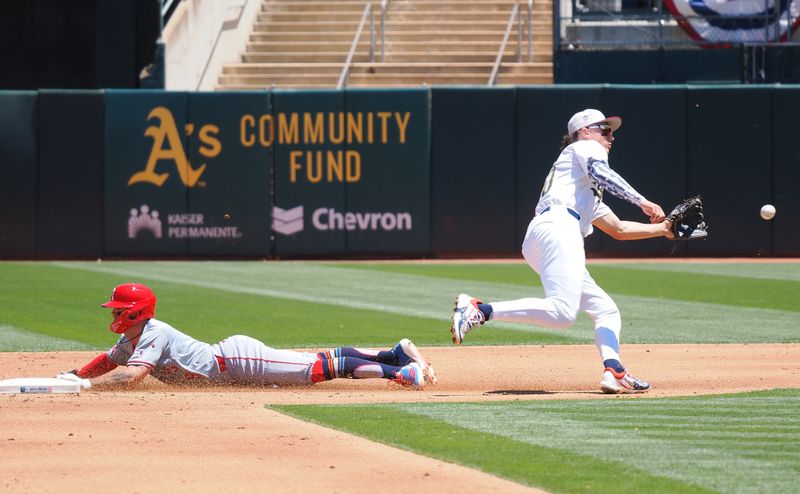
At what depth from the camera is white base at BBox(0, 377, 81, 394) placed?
8.46 meters

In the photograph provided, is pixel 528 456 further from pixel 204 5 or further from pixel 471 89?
pixel 204 5

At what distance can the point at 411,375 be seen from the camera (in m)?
8.89

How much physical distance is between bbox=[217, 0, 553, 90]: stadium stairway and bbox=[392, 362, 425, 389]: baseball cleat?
1601cm

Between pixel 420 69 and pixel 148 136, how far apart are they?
19.9ft

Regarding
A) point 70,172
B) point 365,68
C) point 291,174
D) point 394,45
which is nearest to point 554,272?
point 291,174

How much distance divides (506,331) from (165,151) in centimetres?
943

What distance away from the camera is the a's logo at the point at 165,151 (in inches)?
822

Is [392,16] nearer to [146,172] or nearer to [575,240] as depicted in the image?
[146,172]

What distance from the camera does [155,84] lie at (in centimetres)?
2406

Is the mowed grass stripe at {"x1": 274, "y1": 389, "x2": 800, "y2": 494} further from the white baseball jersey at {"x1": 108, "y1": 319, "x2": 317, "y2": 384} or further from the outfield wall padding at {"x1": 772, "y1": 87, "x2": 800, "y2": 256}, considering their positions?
the outfield wall padding at {"x1": 772, "y1": 87, "x2": 800, "y2": 256}

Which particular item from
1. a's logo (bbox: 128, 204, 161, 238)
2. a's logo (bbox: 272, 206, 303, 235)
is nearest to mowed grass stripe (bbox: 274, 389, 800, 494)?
a's logo (bbox: 272, 206, 303, 235)

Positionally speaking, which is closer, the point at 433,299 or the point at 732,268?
the point at 433,299

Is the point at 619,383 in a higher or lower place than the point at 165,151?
lower

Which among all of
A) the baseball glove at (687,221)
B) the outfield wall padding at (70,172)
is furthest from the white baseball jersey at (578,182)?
the outfield wall padding at (70,172)
